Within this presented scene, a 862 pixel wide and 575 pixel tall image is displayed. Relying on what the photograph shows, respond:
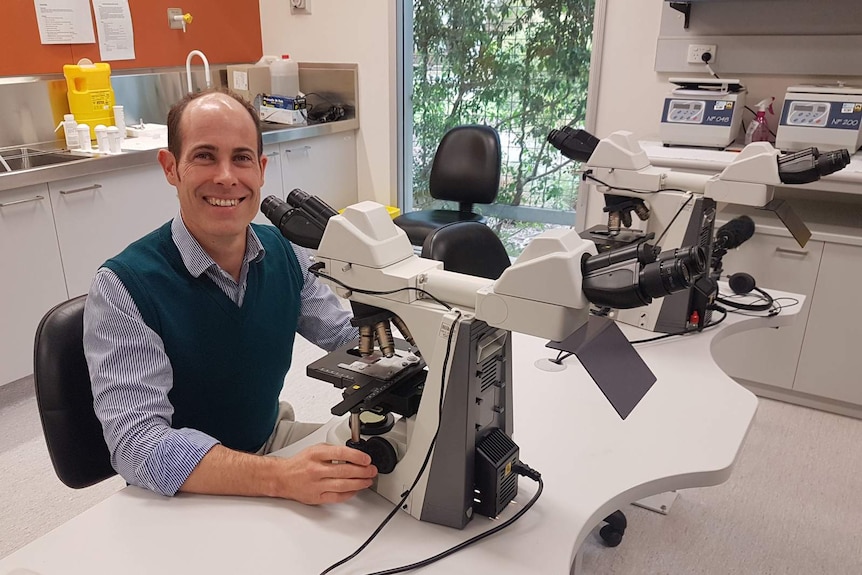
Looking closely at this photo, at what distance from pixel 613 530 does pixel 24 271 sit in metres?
2.39

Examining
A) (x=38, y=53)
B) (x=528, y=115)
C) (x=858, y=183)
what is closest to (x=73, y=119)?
(x=38, y=53)

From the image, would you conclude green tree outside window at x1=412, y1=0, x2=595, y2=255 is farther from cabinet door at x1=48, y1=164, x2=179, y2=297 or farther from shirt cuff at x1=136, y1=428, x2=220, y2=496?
shirt cuff at x1=136, y1=428, x2=220, y2=496

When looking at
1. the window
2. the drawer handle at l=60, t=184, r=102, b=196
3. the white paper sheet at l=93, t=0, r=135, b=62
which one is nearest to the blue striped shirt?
the drawer handle at l=60, t=184, r=102, b=196

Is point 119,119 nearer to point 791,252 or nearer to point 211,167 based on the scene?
point 211,167

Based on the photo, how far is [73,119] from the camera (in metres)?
3.14

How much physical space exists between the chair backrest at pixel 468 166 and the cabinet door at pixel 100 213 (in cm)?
140

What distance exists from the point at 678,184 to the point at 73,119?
276 centimetres

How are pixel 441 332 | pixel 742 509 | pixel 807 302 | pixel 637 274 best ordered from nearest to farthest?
1. pixel 637 274
2. pixel 441 332
3. pixel 742 509
4. pixel 807 302

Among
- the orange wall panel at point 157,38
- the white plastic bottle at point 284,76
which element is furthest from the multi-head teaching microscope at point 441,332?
the white plastic bottle at point 284,76

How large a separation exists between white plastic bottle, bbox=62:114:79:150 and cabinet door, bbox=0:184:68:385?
569 mm

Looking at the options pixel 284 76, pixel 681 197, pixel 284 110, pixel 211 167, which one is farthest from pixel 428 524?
pixel 284 76

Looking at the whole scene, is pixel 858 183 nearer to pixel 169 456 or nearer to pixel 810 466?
pixel 810 466

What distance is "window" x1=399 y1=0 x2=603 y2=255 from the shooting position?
3623 mm

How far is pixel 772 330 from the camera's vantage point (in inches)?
109
